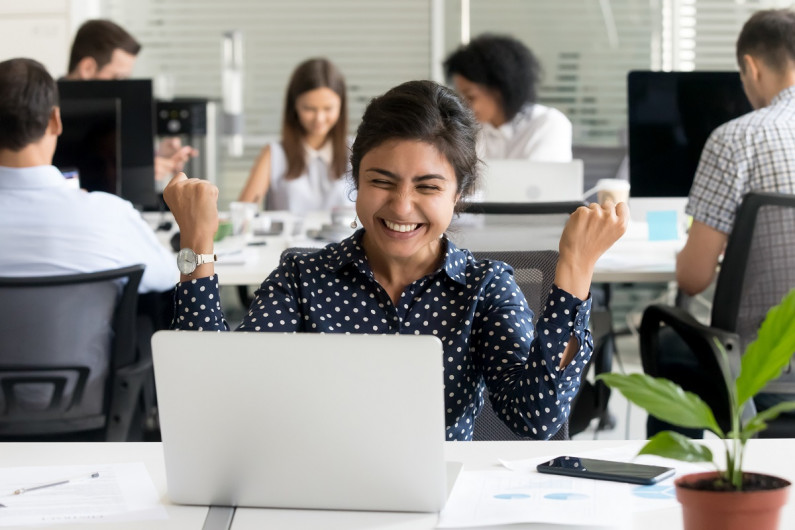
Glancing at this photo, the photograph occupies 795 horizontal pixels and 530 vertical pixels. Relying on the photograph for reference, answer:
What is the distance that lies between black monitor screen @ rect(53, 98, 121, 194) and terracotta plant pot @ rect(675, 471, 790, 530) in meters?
2.74

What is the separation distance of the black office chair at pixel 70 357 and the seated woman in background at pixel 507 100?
194 centimetres

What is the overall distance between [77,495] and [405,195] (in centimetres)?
67

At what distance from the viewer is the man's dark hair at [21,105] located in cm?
263

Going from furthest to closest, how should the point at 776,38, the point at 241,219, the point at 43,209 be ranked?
the point at 241,219 → the point at 776,38 → the point at 43,209

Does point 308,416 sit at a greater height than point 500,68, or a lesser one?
lesser

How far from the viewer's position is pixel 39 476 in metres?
1.41

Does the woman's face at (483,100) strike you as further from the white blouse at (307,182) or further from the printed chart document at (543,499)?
the printed chart document at (543,499)

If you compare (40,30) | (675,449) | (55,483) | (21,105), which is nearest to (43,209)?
(21,105)

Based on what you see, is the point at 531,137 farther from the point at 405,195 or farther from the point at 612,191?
the point at 405,195

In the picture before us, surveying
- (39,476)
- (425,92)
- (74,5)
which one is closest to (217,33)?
(74,5)

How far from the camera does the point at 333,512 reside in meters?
1.26

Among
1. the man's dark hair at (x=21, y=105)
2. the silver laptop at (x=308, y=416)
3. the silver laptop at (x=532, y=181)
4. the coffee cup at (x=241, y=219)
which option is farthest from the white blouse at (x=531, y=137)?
the silver laptop at (x=308, y=416)

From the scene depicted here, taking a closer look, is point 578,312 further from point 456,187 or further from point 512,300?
point 456,187

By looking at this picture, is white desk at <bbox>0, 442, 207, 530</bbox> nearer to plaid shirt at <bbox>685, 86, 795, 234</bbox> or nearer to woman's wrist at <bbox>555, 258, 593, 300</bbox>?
woman's wrist at <bbox>555, 258, 593, 300</bbox>
